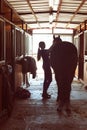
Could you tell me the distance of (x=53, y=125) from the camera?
583 centimetres

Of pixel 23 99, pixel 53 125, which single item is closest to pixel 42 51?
pixel 23 99

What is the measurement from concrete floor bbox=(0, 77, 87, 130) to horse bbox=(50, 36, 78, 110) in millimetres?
513

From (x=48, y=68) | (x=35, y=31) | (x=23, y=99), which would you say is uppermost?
(x=35, y=31)

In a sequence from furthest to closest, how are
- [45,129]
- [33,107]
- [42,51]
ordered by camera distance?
[42,51], [33,107], [45,129]

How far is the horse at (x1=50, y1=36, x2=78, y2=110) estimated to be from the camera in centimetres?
682

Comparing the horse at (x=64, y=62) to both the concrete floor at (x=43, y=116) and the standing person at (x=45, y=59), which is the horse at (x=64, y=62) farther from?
the standing person at (x=45, y=59)

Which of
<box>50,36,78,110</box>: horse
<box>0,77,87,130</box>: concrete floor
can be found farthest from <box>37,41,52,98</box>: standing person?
<box>50,36,78,110</box>: horse

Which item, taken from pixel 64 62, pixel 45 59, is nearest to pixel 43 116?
pixel 64 62

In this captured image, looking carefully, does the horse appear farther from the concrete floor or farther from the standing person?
the standing person

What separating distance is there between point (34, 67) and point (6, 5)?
373cm

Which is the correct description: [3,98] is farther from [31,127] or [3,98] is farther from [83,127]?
[83,127]

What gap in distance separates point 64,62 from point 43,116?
3.85 feet

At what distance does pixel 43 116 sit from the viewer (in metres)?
6.61

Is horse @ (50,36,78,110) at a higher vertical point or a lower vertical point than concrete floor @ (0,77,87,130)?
higher
